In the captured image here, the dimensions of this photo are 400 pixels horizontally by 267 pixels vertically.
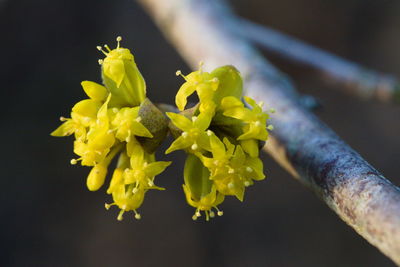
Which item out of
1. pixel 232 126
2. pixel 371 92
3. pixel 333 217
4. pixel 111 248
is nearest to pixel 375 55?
pixel 333 217

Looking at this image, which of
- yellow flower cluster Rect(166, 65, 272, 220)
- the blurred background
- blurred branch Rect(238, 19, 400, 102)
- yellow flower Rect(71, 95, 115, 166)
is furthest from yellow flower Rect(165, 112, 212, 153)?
the blurred background

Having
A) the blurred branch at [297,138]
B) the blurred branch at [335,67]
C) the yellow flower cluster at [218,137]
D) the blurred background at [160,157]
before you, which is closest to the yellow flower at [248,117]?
the yellow flower cluster at [218,137]

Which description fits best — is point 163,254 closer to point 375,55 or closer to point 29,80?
point 29,80

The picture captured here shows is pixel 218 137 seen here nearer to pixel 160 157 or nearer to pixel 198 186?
pixel 198 186

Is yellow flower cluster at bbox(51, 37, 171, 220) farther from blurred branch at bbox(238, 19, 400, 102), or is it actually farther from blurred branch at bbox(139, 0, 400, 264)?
blurred branch at bbox(238, 19, 400, 102)

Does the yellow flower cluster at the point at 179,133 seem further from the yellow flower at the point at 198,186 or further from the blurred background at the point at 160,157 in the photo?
the blurred background at the point at 160,157

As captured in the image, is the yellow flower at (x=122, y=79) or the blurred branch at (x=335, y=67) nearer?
the yellow flower at (x=122, y=79)
